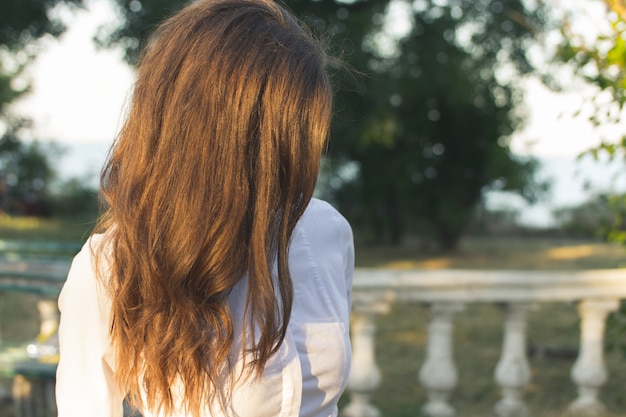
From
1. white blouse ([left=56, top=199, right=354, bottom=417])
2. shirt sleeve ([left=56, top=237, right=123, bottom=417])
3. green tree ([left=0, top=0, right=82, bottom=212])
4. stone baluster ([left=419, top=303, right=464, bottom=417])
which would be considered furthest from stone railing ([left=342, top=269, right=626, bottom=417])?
green tree ([left=0, top=0, right=82, bottom=212])

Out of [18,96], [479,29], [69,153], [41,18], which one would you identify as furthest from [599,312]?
[69,153]

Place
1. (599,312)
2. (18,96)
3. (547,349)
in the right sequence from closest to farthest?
(599,312) < (547,349) < (18,96)

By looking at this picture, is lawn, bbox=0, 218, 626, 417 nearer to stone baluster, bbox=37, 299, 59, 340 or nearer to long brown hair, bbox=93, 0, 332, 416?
long brown hair, bbox=93, 0, 332, 416

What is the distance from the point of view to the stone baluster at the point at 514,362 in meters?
3.32

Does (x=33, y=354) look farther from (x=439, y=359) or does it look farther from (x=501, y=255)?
(x=501, y=255)

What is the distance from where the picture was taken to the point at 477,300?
3203mm

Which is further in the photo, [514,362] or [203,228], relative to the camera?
[514,362]

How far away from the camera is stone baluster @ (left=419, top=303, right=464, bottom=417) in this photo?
10.6ft

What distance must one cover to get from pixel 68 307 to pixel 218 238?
0.29 metres

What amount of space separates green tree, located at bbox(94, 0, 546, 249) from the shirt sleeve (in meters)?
7.48

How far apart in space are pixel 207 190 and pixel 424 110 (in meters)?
14.3

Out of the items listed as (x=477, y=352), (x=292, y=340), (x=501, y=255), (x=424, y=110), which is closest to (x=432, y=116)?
(x=424, y=110)

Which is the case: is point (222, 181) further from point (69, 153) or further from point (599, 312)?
point (69, 153)

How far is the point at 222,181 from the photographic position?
117 cm
